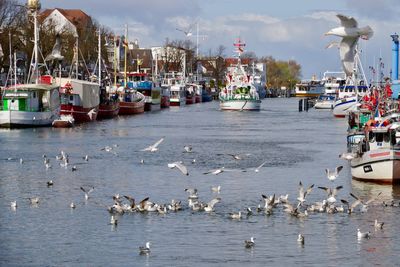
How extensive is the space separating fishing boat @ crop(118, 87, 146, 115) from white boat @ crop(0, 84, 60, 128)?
32767 millimetres

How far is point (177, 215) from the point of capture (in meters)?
33.3

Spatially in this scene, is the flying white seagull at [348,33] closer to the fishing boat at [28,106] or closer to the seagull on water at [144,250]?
the fishing boat at [28,106]

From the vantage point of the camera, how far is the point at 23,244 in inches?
1128

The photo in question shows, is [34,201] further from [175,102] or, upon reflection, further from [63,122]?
[175,102]

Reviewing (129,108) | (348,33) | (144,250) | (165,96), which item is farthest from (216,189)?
(165,96)

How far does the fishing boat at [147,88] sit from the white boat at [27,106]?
48.3m

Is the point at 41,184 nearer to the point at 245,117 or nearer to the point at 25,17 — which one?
the point at 245,117

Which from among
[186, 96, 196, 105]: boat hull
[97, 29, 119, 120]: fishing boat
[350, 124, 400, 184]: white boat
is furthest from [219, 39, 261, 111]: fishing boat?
[350, 124, 400, 184]: white boat

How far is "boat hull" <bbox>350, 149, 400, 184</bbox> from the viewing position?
39.0m

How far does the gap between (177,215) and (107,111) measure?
7403cm

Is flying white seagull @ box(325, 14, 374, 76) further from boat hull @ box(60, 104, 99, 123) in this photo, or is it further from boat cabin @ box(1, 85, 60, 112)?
boat hull @ box(60, 104, 99, 123)

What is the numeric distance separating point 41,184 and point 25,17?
263 ft

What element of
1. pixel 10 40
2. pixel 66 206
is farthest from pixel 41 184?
pixel 10 40

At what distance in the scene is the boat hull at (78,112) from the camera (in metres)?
91.7
